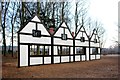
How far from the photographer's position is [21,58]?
22.6 metres

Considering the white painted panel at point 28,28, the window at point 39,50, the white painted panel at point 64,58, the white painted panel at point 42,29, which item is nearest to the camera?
the white painted panel at point 28,28

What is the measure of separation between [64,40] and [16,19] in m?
12.8

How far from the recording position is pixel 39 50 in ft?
83.7

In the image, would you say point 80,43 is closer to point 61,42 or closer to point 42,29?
point 61,42

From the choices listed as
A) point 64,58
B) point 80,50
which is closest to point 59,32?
point 64,58

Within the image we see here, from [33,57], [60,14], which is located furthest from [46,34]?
[60,14]

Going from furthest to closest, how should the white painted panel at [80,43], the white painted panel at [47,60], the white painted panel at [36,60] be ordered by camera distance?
the white painted panel at [80,43], the white painted panel at [47,60], the white painted panel at [36,60]

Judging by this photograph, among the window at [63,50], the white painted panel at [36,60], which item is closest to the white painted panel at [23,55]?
the white painted panel at [36,60]

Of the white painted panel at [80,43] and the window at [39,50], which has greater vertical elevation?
the white painted panel at [80,43]

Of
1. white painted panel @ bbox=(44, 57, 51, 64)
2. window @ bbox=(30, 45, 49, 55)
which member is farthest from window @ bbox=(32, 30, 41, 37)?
white painted panel @ bbox=(44, 57, 51, 64)

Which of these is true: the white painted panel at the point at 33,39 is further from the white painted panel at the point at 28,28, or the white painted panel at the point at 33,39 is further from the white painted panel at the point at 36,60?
the white painted panel at the point at 36,60

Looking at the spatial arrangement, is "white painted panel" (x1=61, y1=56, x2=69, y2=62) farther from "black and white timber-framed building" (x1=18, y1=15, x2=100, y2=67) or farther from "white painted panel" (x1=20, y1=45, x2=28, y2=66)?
"white painted panel" (x1=20, y1=45, x2=28, y2=66)

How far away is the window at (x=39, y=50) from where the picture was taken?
79.8ft

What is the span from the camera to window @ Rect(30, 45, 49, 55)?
79.8 ft
